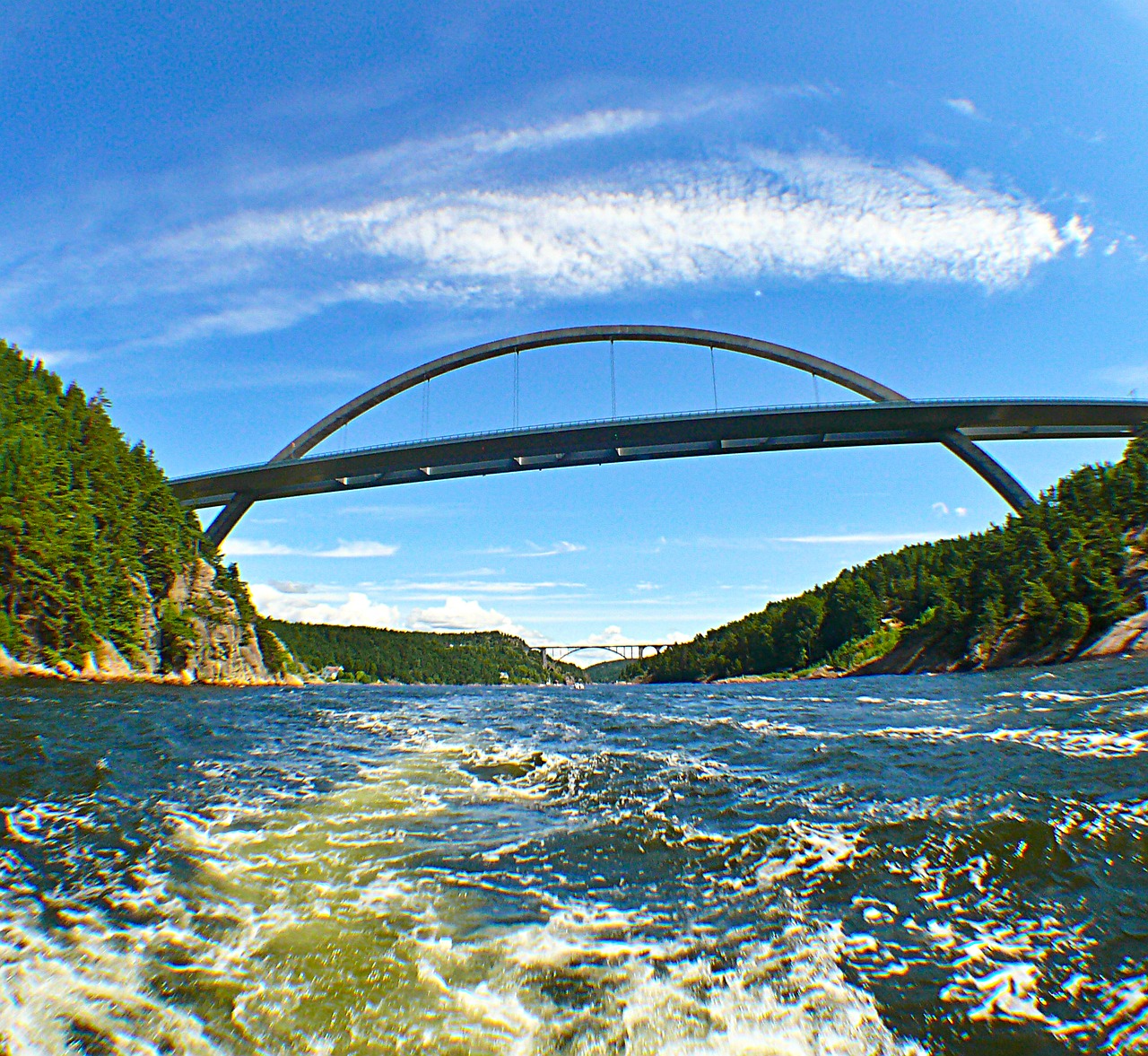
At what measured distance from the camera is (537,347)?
6259 centimetres

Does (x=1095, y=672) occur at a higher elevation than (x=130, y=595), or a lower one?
lower

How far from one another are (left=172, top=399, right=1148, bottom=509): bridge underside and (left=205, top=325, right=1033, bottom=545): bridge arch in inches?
133

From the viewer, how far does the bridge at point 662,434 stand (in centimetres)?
4797

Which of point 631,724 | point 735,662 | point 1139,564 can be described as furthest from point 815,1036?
point 735,662

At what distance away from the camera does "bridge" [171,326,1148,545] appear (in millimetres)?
47969

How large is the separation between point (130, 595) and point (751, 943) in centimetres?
4049

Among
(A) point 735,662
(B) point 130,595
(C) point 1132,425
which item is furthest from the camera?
(A) point 735,662

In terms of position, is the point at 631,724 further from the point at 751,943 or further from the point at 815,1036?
the point at 815,1036

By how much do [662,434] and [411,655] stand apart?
91.7 m

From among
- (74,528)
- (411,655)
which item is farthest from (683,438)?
(411,655)

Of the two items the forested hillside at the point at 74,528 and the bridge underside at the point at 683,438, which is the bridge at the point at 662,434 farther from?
the forested hillside at the point at 74,528

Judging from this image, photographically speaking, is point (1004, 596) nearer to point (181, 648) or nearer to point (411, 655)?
point (181, 648)

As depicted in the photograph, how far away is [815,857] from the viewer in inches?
206

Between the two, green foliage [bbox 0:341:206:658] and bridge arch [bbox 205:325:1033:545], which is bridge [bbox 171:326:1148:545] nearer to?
bridge arch [bbox 205:325:1033:545]
